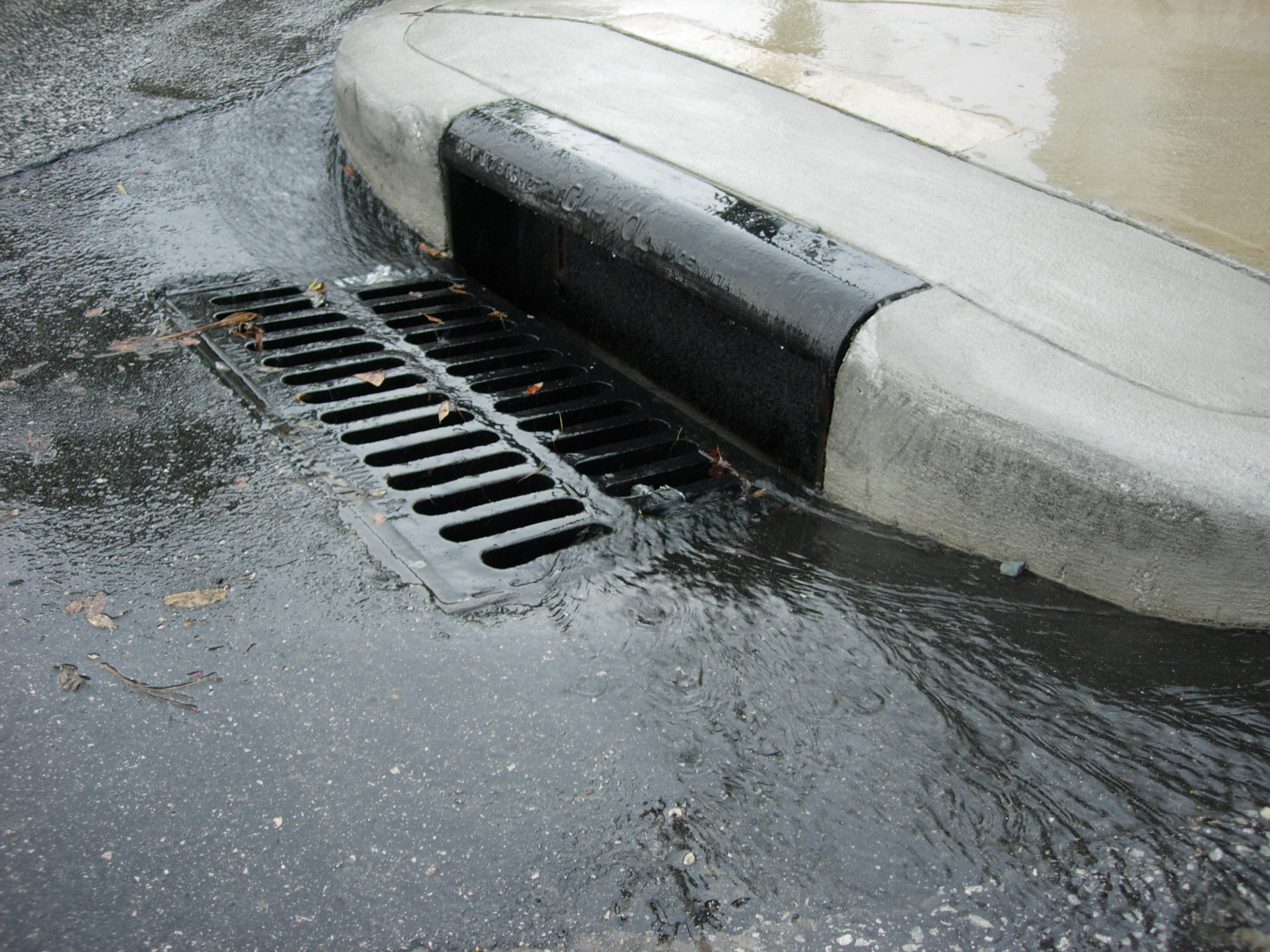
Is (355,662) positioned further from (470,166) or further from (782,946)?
(470,166)

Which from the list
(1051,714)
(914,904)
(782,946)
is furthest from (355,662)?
(1051,714)

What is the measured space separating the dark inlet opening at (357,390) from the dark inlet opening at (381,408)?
26 mm

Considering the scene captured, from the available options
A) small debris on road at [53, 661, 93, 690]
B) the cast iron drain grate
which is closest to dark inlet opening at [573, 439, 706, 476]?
the cast iron drain grate

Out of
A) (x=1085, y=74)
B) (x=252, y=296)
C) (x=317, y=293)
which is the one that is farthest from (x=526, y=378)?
(x=1085, y=74)

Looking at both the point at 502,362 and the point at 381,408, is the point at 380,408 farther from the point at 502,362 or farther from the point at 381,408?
the point at 502,362

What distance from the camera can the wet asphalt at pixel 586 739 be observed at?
1756 mm

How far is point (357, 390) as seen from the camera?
3.28 metres

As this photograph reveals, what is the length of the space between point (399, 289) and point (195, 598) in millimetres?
1817

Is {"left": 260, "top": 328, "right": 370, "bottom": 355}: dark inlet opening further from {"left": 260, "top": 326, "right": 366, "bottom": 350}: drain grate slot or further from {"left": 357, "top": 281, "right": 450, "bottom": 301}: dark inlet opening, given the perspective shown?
{"left": 357, "top": 281, "right": 450, "bottom": 301}: dark inlet opening

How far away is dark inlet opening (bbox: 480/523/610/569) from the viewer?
262 cm

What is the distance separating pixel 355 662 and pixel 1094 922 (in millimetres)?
1473

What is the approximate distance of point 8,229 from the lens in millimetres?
4102

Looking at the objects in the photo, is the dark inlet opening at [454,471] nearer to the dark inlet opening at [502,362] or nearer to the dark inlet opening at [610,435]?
the dark inlet opening at [610,435]

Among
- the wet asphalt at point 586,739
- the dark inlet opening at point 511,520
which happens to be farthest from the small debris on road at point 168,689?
the dark inlet opening at point 511,520
